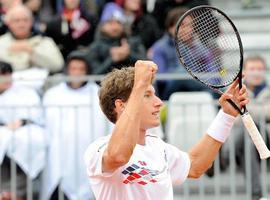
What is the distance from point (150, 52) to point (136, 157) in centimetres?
488

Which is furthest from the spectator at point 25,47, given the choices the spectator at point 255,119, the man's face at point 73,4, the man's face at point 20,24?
the spectator at point 255,119

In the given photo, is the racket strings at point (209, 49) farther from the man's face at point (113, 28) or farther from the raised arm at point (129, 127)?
the man's face at point (113, 28)

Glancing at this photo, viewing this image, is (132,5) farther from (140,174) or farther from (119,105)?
(140,174)

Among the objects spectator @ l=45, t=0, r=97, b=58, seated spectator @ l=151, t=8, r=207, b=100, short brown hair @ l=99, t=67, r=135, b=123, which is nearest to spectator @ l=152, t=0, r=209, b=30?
seated spectator @ l=151, t=8, r=207, b=100

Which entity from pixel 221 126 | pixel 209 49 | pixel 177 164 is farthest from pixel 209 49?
pixel 177 164

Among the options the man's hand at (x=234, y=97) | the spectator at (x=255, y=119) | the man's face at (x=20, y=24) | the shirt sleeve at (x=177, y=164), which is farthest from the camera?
the man's face at (x=20, y=24)

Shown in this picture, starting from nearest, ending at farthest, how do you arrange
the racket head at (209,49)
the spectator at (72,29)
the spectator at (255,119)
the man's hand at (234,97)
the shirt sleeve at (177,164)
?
1. the man's hand at (234,97)
2. the racket head at (209,49)
3. the shirt sleeve at (177,164)
4. the spectator at (255,119)
5. the spectator at (72,29)

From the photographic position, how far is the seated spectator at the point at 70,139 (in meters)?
8.08

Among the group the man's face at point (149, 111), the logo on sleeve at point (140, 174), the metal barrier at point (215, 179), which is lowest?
the metal barrier at point (215, 179)

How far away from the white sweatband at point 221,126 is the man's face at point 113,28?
4350 mm

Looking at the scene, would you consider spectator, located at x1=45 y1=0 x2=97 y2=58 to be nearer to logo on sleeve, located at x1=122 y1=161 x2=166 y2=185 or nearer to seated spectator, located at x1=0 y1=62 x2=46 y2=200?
seated spectator, located at x1=0 y1=62 x2=46 y2=200

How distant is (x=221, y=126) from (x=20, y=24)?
4628 millimetres

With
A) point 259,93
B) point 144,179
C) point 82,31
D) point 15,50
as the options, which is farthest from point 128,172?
point 82,31

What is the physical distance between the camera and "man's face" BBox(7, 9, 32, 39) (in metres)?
9.58
